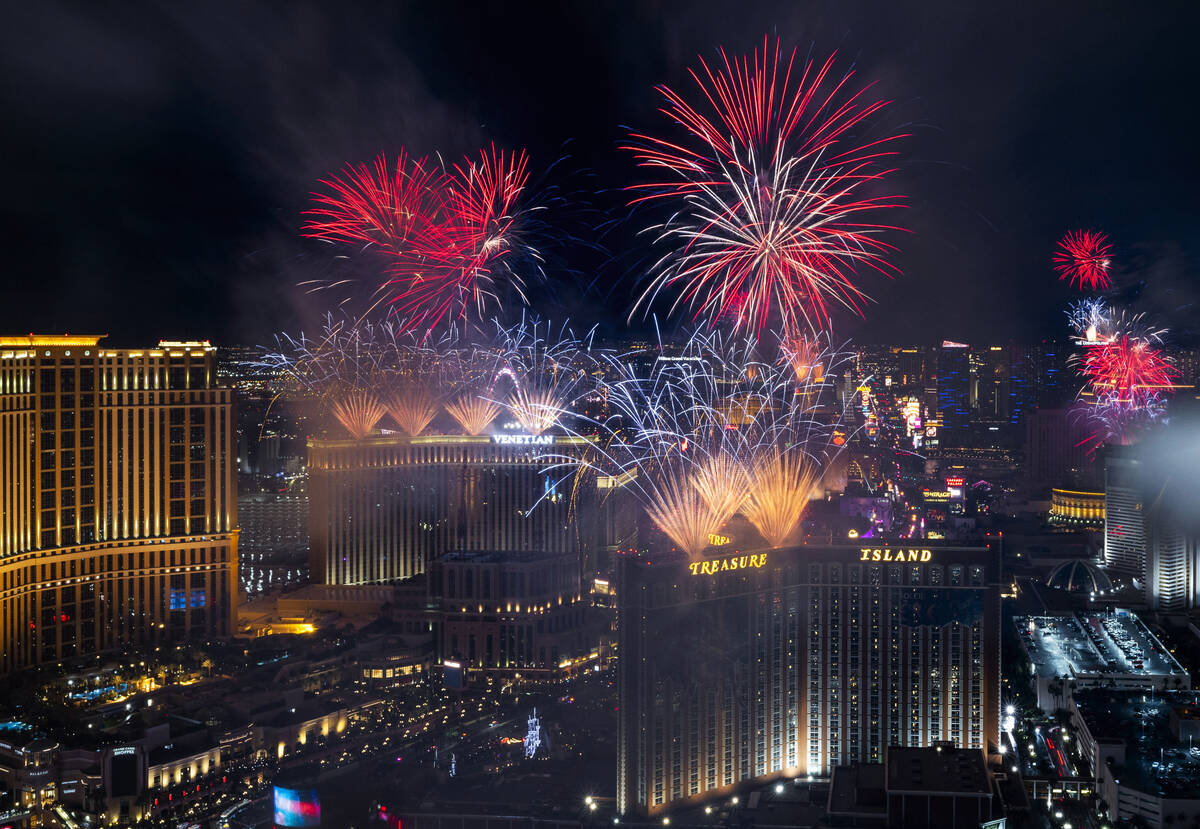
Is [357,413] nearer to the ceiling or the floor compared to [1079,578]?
nearer to the ceiling

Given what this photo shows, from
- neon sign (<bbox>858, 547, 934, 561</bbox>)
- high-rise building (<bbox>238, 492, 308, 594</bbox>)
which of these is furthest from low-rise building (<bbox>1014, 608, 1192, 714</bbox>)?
high-rise building (<bbox>238, 492, 308, 594</bbox>)

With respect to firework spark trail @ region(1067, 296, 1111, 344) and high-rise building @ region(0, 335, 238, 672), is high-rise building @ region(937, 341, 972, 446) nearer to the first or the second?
firework spark trail @ region(1067, 296, 1111, 344)

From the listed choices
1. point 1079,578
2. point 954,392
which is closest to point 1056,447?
point 954,392

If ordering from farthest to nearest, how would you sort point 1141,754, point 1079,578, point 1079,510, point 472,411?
point 1079,510 → point 1079,578 → point 472,411 → point 1141,754

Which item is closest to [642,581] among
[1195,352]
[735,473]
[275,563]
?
[735,473]

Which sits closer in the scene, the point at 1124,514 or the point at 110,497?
the point at 110,497

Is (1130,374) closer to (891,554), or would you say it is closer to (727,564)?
(891,554)

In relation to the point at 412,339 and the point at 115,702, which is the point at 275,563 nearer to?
the point at 412,339
